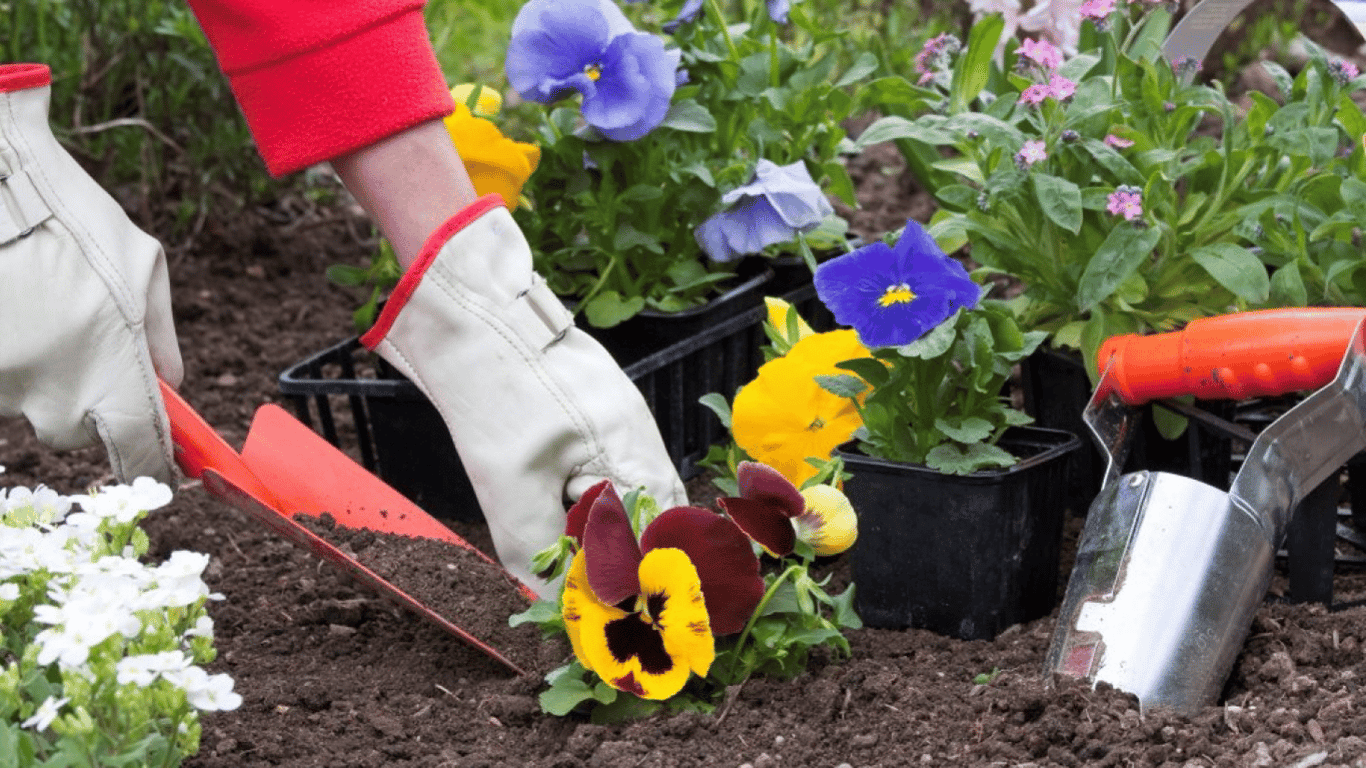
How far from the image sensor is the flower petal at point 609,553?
1445mm

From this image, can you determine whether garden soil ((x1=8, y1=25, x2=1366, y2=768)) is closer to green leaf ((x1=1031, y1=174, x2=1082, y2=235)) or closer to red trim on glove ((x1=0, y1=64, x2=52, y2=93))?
green leaf ((x1=1031, y1=174, x2=1082, y2=235))

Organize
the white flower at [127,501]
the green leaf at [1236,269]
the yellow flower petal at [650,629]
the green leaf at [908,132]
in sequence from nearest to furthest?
the white flower at [127,501] → the yellow flower petal at [650,629] → the green leaf at [1236,269] → the green leaf at [908,132]

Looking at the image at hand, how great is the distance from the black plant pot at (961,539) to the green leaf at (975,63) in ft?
1.54

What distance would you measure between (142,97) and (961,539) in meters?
1.90

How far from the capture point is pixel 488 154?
2109 mm

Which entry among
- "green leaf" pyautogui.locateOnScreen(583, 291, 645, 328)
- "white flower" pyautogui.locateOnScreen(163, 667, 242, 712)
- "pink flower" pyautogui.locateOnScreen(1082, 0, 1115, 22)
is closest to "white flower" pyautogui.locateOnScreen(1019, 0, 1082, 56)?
"pink flower" pyautogui.locateOnScreen(1082, 0, 1115, 22)

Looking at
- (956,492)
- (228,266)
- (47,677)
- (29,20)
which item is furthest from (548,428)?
(29,20)

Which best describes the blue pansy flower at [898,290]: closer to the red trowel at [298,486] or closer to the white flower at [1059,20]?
the red trowel at [298,486]

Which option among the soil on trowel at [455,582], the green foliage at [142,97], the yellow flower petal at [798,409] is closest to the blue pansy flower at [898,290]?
the yellow flower petal at [798,409]

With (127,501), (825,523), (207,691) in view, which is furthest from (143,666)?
(825,523)

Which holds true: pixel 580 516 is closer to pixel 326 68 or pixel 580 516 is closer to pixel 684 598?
pixel 684 598

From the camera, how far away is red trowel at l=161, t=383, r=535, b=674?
171cm

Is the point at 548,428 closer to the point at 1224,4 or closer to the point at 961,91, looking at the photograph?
the point at 961,91

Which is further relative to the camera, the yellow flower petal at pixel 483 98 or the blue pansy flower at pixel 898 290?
the yellow flower petal at pixel 483 98
